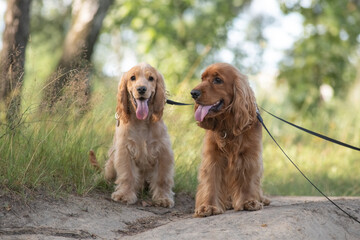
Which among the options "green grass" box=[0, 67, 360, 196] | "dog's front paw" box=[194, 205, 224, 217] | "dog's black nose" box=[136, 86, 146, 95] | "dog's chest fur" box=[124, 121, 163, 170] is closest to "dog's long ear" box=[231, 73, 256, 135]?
"dog's front paw" box=[194, 205, 224, 217]

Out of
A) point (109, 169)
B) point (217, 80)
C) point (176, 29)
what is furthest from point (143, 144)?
point (176, 29)

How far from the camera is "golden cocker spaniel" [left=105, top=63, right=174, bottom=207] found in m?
4.60

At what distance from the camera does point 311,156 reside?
8273 mm

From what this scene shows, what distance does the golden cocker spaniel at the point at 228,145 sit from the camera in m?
3.71

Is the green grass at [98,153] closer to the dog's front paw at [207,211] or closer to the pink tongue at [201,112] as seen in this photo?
the dog's front paw at [207,211]

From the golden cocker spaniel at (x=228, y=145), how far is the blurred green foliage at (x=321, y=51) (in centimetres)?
706

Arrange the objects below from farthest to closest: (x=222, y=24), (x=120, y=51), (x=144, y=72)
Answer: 1. (x=120, y=51)
2. (x=222, y=24)
3. (x=144, y=72)

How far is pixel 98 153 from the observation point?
5523 mm

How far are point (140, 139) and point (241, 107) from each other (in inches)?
53.0

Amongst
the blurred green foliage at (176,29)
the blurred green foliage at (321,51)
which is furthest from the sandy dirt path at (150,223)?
the blurred green foliage at (321,51)

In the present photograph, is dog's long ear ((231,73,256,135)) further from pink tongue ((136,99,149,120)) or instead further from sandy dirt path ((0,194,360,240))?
pink tongue ((136,99,149,120))

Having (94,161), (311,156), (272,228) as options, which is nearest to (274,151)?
(311,156)

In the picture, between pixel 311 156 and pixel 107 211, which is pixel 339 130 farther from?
pixel 107 211

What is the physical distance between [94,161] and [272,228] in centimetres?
224
